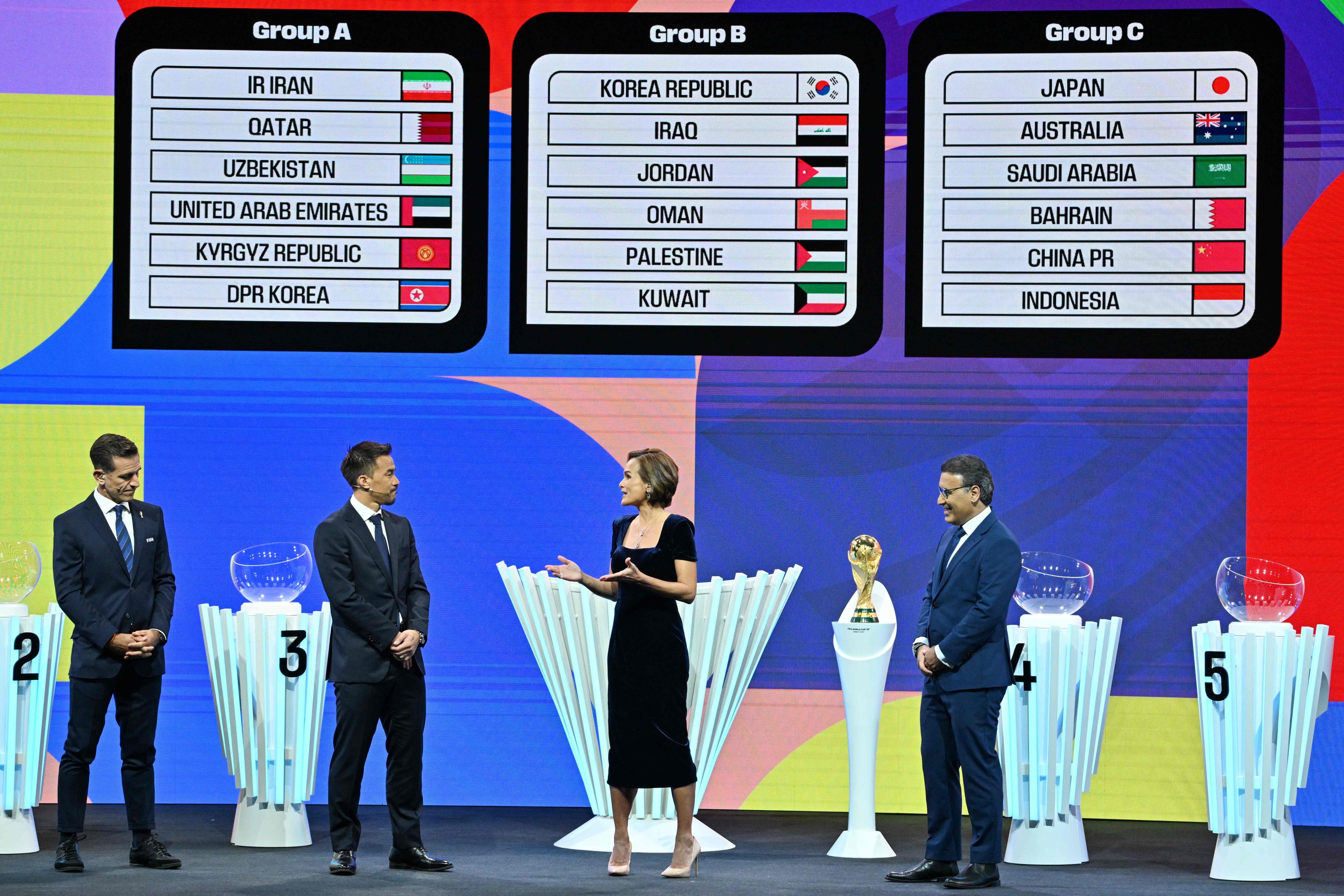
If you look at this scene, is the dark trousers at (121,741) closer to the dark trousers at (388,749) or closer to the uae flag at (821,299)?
the dark trousers at (388,749)

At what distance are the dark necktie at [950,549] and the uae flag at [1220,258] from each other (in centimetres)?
188

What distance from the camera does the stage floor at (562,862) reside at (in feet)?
14.5

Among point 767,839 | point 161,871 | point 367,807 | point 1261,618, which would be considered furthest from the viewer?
point 367,807

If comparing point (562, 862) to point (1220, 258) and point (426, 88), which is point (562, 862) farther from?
point (1220, 258)

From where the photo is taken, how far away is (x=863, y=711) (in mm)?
5070

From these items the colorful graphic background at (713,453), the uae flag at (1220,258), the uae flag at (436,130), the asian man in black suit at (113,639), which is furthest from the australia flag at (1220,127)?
the asian man in black suit at (113,639)

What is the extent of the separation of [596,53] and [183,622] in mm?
2862

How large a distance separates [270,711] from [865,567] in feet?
6.97

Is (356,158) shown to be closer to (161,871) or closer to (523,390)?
(523,390)

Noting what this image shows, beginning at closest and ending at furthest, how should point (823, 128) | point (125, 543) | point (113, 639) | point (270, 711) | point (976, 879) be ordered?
point (976, 879) → point (113, 639) → point (125, 543) → point (270, 711) → point (823, 128)

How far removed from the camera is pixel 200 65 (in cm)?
600

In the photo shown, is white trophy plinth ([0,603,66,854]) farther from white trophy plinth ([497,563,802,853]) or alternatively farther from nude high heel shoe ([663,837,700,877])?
nude high heel shoe ([663,837,700,877])

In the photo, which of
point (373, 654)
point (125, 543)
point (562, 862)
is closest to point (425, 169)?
point (125, 543)

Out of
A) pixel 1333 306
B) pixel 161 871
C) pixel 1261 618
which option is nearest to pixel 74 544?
pixel 161 871
